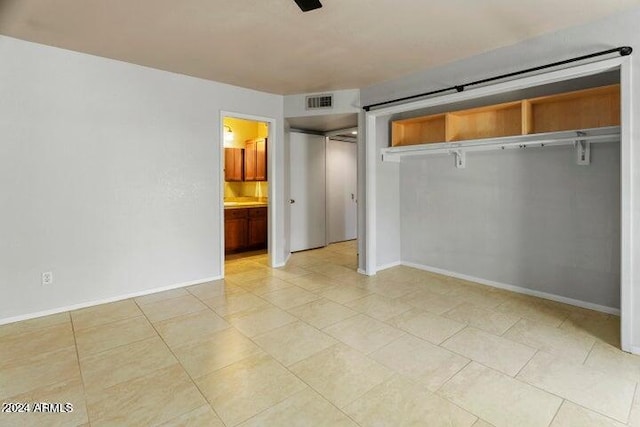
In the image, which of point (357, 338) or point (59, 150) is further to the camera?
point (59, 150)

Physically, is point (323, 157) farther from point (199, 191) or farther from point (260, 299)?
point (260, 299)

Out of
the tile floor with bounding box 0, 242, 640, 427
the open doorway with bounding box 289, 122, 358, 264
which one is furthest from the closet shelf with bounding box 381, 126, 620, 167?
the tile floor with bounding box 0, 242, 640, 427

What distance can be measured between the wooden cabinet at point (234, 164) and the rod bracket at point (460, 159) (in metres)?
4.05

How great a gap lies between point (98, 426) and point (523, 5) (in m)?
3.82

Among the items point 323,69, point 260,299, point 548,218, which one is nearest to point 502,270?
point 548,218

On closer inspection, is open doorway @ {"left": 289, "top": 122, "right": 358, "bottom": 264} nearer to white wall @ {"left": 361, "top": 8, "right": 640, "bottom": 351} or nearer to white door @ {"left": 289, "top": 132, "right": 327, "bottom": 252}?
white door @ {"left": 289, "top": 132, "right": 327, "bottom": 252}

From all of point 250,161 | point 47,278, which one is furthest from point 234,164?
point 47,278

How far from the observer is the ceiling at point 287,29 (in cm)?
244

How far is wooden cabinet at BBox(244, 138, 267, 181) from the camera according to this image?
20.4 ft

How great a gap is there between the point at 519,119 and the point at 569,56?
2.93ft

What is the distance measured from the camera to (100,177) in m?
3.40

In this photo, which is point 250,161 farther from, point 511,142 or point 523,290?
point 523,290

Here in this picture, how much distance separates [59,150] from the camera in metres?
3.18

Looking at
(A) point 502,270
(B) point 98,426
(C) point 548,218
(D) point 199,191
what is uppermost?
(D) point 199,191
